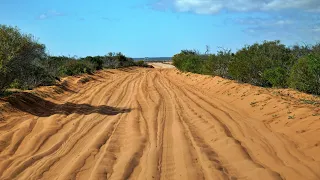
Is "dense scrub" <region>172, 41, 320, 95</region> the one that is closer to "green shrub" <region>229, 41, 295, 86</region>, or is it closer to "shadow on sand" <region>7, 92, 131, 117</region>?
"green shrub" <region>229, 41, 295, 86</region>

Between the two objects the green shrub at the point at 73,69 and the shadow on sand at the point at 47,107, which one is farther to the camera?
the green shrub at the point at 73,69

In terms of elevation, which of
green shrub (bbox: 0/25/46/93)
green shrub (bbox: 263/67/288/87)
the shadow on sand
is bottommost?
the shadow on sand

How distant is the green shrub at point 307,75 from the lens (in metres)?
14.5

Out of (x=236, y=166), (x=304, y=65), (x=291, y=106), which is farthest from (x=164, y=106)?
(x=236, y=166)

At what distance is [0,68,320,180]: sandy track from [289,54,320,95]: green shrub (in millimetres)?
2315

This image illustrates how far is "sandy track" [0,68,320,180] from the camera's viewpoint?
6.48 metres

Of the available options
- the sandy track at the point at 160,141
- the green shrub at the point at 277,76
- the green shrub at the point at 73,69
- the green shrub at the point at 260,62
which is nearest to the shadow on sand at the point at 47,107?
the sandy track at the point at 160,141

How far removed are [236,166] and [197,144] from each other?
5.74ft

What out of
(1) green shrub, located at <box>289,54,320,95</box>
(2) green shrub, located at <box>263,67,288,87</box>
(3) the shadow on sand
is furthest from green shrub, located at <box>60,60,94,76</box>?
(1) green shrub, located at <box>289,54,320,95</box>

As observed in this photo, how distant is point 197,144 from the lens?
8398 mm

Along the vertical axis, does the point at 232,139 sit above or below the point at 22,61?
below

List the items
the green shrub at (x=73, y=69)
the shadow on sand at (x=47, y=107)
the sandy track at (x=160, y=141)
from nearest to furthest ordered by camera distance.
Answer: the sandy track at (x=160, y=141) < the shadow on sand at (x=47, y=107) < the green shrub at (x=73, y=69)

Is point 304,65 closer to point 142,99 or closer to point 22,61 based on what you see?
point 142,99

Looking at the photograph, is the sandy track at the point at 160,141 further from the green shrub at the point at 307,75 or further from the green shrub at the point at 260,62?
the green shrub at the point at 260,62
